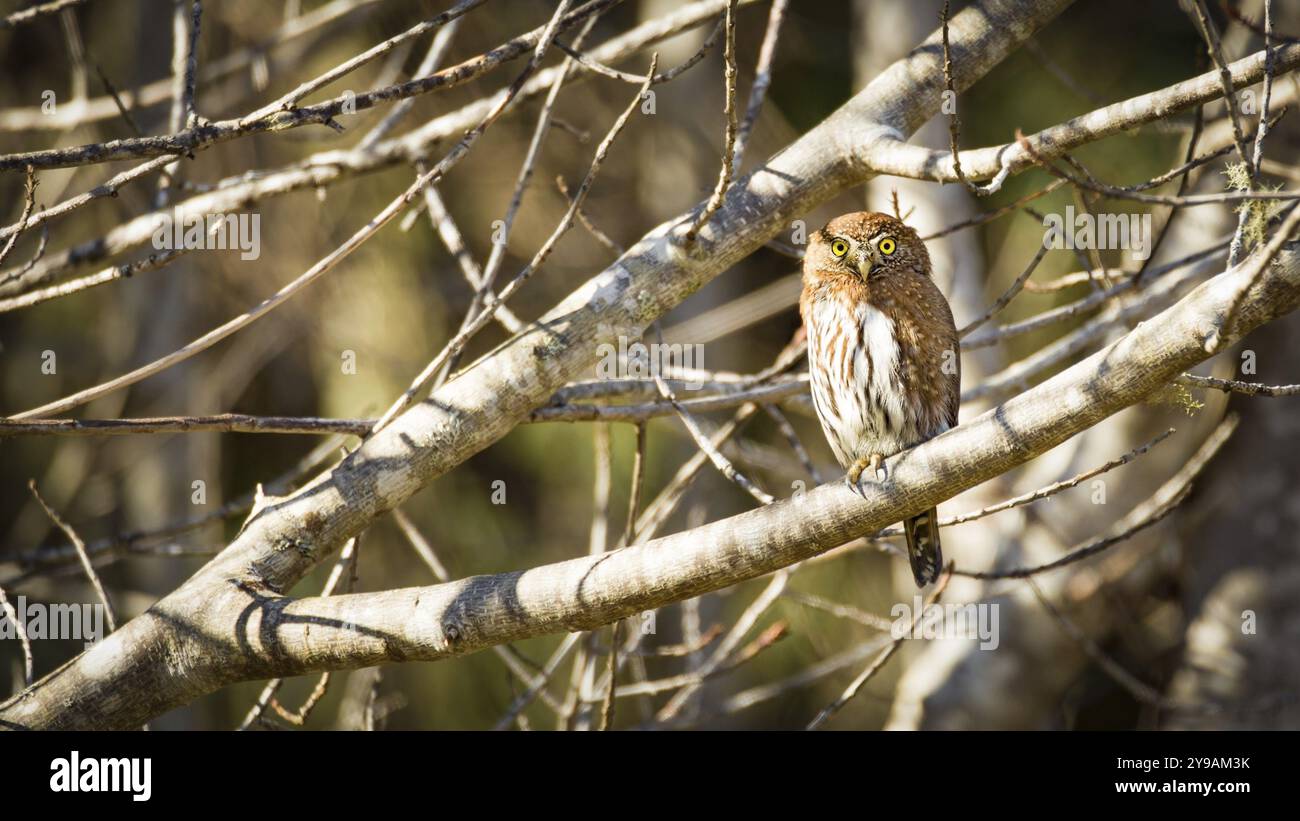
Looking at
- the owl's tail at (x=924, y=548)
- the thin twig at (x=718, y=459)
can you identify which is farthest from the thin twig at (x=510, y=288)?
the owl's tail at (x=924, y=548)

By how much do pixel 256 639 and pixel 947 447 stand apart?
1.77 meters

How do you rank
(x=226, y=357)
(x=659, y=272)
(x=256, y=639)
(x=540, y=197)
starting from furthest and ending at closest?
(x=540, y=197) < (x=226, y=357) < (x=659, y=272) < (x=256, y=639)

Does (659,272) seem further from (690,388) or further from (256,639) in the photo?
(256,639)

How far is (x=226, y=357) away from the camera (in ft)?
25.3

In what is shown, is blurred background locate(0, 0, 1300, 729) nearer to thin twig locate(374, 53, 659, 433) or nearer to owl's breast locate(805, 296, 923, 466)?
owl's breast locate(805, 296, 923, 466)

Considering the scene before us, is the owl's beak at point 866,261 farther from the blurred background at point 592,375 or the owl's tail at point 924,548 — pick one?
the owl's tail at point 924,548

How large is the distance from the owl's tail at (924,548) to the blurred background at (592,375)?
61cm

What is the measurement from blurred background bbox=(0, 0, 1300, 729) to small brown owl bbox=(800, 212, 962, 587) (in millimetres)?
431

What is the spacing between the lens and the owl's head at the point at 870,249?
4.00 meters

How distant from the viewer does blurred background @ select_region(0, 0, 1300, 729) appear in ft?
19.4

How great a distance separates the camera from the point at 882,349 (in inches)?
152

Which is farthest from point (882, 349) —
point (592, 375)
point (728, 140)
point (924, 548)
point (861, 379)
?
point (592, 375)

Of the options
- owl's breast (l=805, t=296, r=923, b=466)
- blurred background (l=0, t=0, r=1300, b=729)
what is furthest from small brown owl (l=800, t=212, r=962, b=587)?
blurred background (l=0, t=0, r=1300, b=729)
